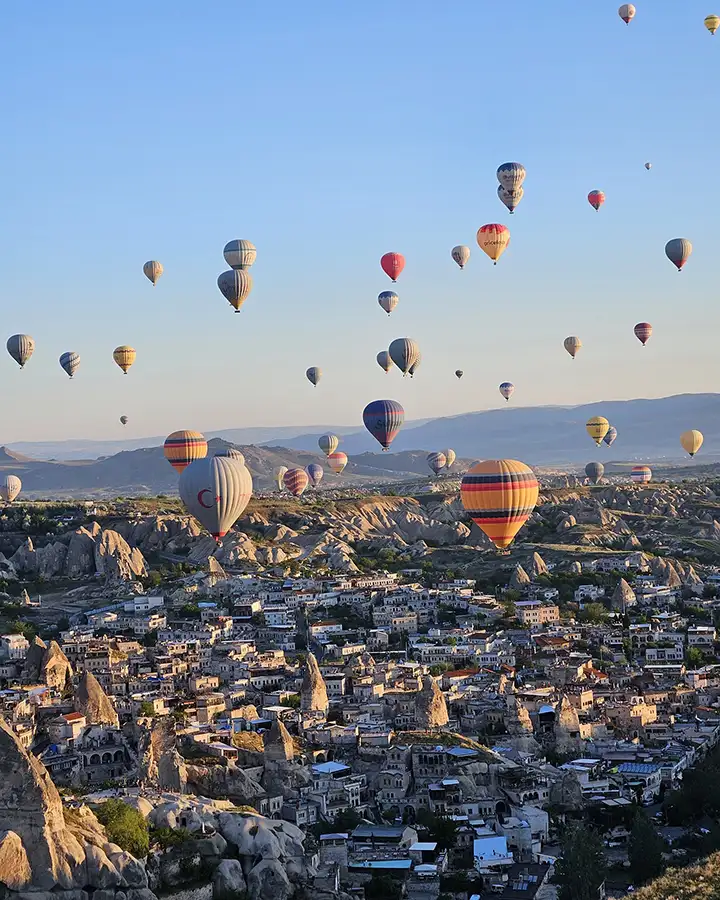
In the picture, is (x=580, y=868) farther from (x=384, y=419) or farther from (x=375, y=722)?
(x=384, y=419)

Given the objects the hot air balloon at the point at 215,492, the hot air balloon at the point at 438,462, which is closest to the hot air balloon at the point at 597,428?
the hot air balloon at the point at 438,462

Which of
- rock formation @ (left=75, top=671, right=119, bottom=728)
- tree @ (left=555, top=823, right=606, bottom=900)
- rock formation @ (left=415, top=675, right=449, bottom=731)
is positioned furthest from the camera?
rock formation @ (left=75, top=671, right=119, bottom=728)

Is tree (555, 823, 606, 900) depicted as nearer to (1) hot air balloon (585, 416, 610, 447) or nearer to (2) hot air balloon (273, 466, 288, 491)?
(1) hot air balloon (585, 416, 610, 447)

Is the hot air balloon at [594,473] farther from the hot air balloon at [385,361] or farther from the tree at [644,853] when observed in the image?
the tree at [644,853]

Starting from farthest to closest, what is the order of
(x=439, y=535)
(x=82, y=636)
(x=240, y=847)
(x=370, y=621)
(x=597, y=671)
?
(x=439, y=535)
(x=370, y=621)
(x=82, y=636)
(x=597, y=671)
(x=240, y=847)

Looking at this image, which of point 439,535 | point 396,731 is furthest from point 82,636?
point 439,535

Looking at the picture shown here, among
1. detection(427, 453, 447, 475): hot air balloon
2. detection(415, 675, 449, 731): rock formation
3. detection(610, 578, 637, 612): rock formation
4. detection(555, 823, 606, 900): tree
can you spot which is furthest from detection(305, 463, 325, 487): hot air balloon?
detection(555, 823, 606, 900): tree

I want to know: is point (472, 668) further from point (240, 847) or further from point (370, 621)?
point (240, 847)
